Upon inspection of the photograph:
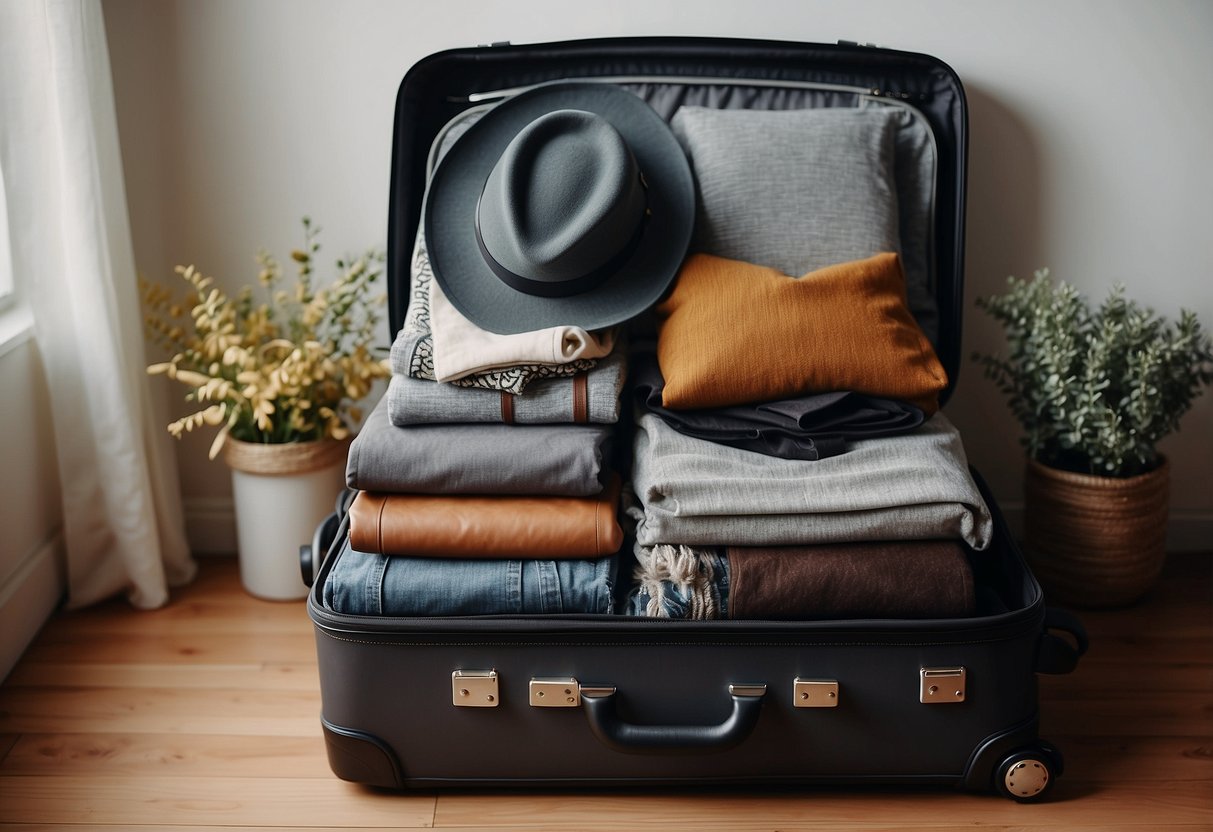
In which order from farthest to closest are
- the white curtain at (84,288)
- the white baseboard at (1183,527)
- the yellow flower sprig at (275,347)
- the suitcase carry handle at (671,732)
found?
1. the white baseboard at (1183,527)
2. the yellow flower sprig at (275,347)
3. the white curtain at (84,288)
4. the suitcase carry handle at (671,732)

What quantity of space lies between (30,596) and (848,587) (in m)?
1.32

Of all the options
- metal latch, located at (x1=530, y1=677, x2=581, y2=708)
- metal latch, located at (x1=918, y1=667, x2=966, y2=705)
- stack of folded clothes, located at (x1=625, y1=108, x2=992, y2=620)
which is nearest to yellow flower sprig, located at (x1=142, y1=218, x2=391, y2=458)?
stack of folded clothes, located at (x1=625, y1=108, x2=992, y2=620)

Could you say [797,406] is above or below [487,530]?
above

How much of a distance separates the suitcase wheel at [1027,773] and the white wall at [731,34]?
32.6 inches

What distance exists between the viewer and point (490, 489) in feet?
4.40

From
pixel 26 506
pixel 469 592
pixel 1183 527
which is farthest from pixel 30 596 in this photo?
pixel 1183 527

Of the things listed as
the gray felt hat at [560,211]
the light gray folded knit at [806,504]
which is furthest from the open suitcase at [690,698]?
the gray felt hat at [560,211]

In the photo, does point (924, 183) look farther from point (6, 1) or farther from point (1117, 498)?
point (6, 1)

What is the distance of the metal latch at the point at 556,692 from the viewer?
1.30m

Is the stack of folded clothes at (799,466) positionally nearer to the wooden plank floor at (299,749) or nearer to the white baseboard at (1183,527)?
the wooden plank floor at (299,749)

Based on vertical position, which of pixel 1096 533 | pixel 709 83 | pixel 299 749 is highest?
pixel 709 83

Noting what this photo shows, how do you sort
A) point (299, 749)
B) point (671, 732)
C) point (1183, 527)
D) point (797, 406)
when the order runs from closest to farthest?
1. point (671, 732)
2. point (797, 406)
3. point (299, 749)
4. point (1183, 527)

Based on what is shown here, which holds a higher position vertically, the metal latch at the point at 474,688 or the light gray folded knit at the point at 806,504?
the light gray folded knit at the point at 806,504

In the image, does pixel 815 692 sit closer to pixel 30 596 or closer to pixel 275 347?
pixel 275 347
